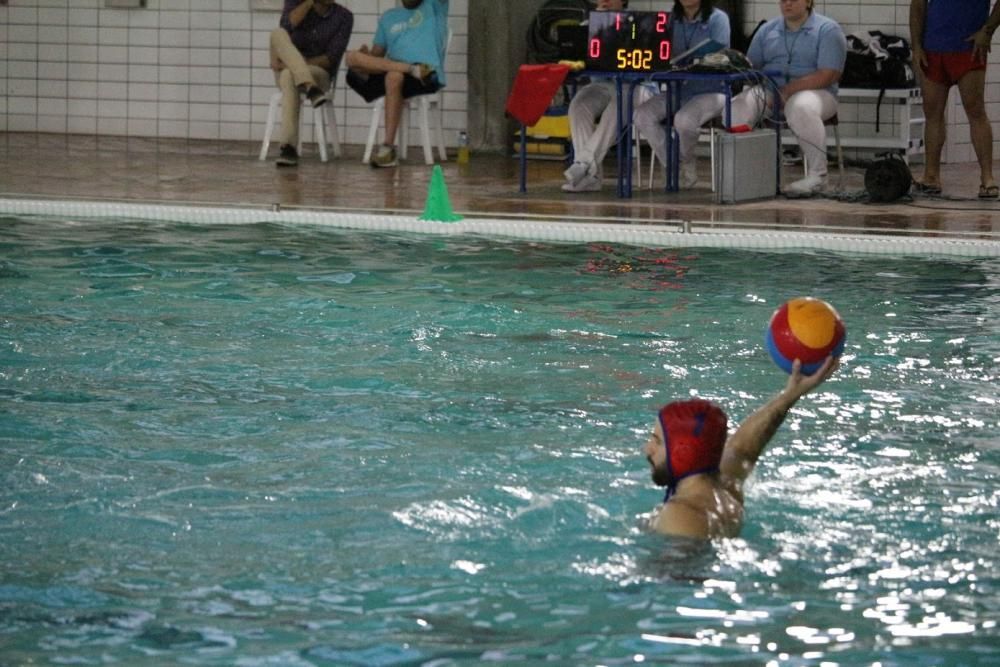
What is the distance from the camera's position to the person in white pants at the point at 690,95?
35.1ft

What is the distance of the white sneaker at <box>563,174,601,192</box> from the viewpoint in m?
11.0

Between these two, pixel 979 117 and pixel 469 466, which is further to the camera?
pixel 979 117

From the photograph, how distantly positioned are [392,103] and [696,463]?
29.0 feet

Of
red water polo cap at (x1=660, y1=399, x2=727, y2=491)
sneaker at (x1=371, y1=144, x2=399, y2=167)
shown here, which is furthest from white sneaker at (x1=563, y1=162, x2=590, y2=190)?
red water polo cap at (x1=660, y1=399, x2=727, y2=491)

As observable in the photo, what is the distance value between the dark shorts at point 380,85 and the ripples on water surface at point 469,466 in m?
4.19

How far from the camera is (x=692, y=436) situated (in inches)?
151

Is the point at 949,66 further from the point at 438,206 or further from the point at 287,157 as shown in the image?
the point at 287,157

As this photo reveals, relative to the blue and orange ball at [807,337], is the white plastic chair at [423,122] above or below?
above

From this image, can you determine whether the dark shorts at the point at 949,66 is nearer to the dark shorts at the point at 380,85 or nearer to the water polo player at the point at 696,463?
the dark shorts at the point at 380,85

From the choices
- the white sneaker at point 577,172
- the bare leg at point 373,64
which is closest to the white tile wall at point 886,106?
the white sneaker at point 577,172

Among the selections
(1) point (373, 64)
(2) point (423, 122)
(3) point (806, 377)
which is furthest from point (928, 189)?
(3) point (806, 377)

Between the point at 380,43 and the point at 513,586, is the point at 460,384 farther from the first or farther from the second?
the point at 380,43

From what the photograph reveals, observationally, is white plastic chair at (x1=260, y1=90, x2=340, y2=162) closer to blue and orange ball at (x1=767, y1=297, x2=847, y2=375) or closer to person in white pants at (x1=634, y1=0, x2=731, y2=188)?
person in white pants at (x1=634, y1=0, x2=731, y2=188)

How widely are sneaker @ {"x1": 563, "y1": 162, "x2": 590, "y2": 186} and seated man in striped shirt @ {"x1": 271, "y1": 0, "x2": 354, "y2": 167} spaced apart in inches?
95.6
